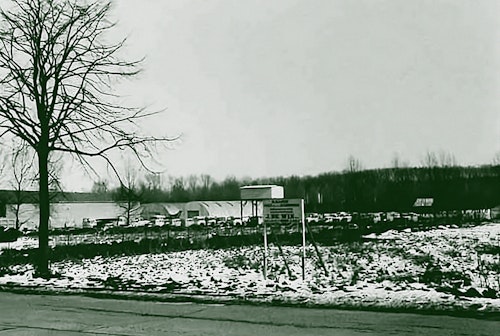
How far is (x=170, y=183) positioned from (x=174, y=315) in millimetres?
129555

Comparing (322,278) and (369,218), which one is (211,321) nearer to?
(322,278)

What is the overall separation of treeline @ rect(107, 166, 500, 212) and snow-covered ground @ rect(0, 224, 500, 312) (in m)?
36.7

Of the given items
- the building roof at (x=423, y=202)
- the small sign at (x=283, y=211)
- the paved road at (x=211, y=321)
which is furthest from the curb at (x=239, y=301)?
the building roof at (x=423, y=202)

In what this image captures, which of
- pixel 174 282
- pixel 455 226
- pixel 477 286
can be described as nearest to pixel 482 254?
pixel 477 286

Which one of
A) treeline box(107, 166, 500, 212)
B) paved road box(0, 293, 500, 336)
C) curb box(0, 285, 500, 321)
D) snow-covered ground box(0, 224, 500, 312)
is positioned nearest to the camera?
paved road box(0, 293, 500, 336)

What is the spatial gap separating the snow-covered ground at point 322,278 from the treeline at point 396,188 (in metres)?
36.7

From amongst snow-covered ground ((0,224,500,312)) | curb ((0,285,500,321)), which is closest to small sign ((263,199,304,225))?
snow-covered ground ((0,224,500,312))

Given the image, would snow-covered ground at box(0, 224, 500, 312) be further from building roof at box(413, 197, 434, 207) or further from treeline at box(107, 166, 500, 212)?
building roof at box(413, 197, 434, 207)

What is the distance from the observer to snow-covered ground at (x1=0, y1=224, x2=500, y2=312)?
37.5 feet

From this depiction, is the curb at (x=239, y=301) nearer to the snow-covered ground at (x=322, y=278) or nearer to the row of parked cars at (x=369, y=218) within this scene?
the snow-covered ground at (x=322, y=278)

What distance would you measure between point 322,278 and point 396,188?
68629mm

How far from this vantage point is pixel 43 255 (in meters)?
17.9

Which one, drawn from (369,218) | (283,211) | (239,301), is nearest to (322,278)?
(283,211)

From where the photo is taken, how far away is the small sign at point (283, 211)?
1440 centimetres
